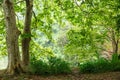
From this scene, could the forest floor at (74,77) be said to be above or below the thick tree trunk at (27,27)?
below

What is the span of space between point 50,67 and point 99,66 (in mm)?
2007

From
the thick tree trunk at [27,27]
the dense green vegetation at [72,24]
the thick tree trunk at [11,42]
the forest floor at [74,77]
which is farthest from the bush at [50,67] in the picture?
the thick tree trunk at [27,27]

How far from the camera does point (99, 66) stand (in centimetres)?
1009

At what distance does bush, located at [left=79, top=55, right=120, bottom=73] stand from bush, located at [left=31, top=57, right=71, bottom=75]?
0.72 meters

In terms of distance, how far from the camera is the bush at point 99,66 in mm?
9938

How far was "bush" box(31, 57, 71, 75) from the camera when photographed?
30.1 ft

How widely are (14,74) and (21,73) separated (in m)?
0.27

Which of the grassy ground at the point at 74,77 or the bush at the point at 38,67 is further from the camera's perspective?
the bush at the point at 38,67

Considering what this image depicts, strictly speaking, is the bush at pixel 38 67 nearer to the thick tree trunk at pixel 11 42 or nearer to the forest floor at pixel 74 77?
the forest floor at pixel 74 77

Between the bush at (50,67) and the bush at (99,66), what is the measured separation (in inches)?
28.4

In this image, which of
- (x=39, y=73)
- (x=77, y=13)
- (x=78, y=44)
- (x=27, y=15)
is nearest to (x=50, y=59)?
(x=39, y=73)

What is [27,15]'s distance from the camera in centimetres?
1056

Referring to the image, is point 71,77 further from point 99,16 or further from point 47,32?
point 47,32

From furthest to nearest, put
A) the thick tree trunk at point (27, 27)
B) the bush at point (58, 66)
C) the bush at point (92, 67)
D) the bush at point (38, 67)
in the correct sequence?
the thick tree trunk at point (27, 27) → the bush at point (92, 67) → the bush at point (58, 66) → the bush at point (38, 67)
